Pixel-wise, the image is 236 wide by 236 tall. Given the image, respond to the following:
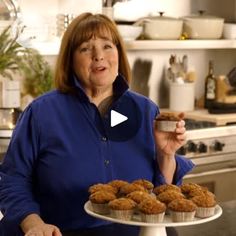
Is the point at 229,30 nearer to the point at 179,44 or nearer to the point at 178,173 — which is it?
the point at 179,44

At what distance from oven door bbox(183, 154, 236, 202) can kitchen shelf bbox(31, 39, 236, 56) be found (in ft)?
2.40

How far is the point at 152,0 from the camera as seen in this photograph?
4.16 metres

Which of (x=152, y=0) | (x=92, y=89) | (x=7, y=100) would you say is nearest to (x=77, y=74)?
(x=92, y=89)

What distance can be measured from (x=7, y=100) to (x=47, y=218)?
160cm

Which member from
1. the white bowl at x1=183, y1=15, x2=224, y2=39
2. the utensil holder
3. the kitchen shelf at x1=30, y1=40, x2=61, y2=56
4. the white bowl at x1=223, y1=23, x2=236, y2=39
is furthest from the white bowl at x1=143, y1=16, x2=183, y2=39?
the kitchen shelf at x1=30, y1=40, x2=61, y2=56

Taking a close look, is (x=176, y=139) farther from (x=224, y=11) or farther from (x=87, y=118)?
(x=224, y=11)

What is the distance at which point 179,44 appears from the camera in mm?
3914

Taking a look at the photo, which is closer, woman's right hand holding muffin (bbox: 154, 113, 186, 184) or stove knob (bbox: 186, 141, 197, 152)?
woman's right hand holding muffin (bbox: 154, 113, 186, 184)

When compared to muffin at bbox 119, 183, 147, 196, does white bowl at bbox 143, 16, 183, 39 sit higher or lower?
higher

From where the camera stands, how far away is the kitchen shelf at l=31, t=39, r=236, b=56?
11.3 feet

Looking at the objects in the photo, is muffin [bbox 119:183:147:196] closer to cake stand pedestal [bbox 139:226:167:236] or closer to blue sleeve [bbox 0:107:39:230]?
cake stand pedestal [bbox 139:226:167:236]

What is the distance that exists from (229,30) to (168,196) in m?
2.90

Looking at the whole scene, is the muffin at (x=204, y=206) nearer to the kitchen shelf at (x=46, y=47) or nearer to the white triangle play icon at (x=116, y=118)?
the white triangle play icon at (x=116, y=118)
